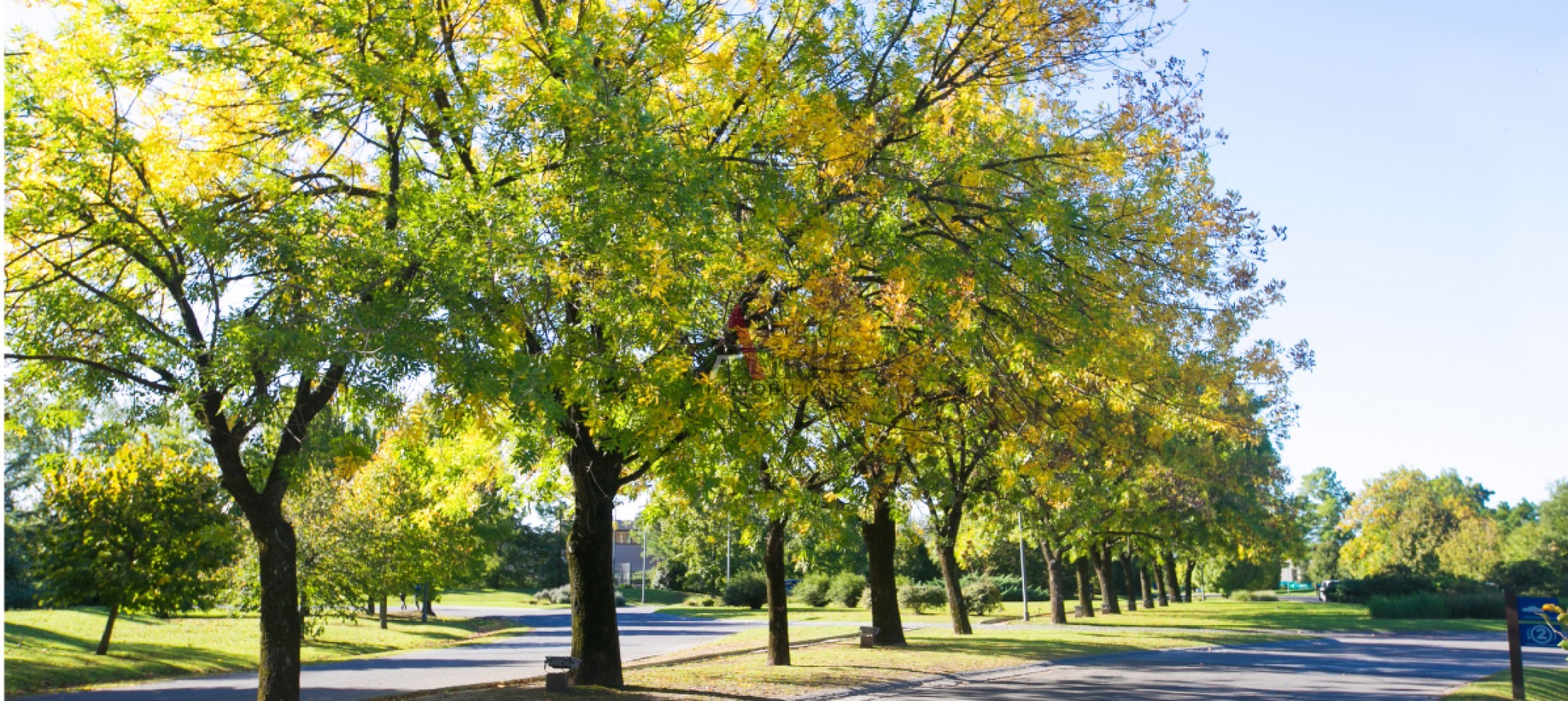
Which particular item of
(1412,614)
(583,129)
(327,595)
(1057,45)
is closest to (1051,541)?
(1412,614)

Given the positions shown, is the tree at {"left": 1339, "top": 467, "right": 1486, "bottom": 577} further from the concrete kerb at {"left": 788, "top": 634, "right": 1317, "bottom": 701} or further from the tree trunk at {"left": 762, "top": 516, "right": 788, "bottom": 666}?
the tree trunk at {"left": 762, "top": 516, "right": 788, "bottom": 666}

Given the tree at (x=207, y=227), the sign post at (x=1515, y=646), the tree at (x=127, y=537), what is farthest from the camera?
the tree at (x=127, y=537)

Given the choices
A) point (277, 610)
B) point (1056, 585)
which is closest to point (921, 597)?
point (1056, 585)

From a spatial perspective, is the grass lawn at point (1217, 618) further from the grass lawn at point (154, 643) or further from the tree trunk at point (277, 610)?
the tree trunk at point (277, 610)

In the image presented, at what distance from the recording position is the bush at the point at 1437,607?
41.9m

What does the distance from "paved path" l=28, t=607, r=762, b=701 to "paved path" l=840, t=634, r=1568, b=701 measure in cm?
790

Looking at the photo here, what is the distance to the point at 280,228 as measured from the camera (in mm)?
10305

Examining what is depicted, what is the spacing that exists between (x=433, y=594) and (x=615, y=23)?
1562 inches

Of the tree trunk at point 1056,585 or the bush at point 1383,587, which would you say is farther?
the bush at point 1383,587

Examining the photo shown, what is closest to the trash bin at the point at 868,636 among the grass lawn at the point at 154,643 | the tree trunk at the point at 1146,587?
the grass lawn at the point at 154,643

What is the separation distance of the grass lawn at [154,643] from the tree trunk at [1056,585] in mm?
17256

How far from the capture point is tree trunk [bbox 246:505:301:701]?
40.5 ft

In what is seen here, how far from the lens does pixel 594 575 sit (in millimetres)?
15172

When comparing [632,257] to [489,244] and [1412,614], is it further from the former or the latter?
[1412,614]
